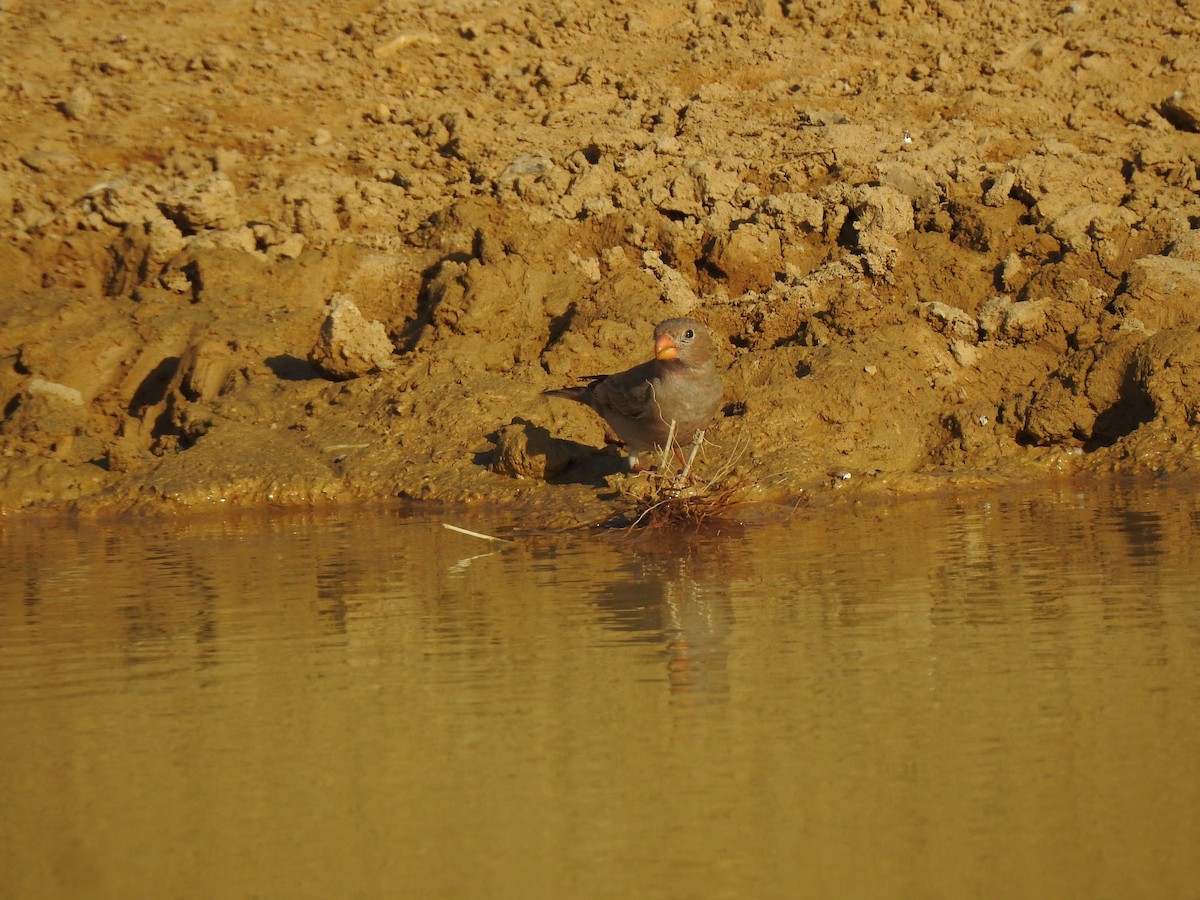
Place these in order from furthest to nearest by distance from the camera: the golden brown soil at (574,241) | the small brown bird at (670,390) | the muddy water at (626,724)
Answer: the golden brown soil at (574,241)
the small brown bird at (670,390)
the muddy water at (626,724)

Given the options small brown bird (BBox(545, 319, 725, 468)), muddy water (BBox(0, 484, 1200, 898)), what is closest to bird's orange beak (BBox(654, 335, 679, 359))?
small brown bird (BBox(545, 319, 725, 468))

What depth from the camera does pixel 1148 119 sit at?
33.2 ft

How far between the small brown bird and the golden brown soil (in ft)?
1.42

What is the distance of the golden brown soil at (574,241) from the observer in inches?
326

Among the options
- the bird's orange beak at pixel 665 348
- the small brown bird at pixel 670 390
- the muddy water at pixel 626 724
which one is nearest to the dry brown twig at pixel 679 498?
the small brown bird at pixel 670 390

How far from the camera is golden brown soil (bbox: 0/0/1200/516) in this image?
827cm

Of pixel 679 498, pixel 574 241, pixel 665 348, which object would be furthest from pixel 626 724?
pixel 574 241

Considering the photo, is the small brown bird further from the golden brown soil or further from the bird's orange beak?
the golden brown soil

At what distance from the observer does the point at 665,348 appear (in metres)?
7.07

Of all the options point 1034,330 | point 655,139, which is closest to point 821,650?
point 1034,330

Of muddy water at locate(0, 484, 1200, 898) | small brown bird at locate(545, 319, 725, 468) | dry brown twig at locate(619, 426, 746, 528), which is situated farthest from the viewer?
small brown bird at locate(545, 319, 725, 468)

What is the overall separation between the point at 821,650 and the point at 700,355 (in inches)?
120

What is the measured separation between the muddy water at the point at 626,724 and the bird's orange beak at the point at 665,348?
1.15 metres

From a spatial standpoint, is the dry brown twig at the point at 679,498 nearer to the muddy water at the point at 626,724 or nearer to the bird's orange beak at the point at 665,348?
the bird's orange beak at the point at 665,348
